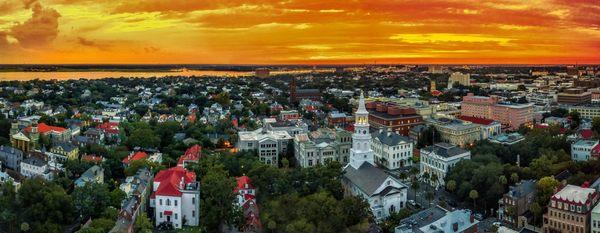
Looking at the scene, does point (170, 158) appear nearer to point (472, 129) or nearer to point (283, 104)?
point (472, 129)

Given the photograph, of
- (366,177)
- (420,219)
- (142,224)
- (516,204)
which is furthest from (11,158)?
(516,204)

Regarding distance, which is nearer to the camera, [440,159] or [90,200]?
[90,200]

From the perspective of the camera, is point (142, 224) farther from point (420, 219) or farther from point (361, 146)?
point (361, 146)

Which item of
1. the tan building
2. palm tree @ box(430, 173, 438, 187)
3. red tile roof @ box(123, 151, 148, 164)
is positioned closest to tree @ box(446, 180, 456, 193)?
palm tree @ box(430, 173, 438, 187)

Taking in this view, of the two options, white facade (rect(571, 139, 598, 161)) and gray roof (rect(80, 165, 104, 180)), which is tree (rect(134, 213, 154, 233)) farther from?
white facade (rect(571, 139, 598, 161))

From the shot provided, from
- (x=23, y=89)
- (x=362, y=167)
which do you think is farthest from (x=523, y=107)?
(x=23, y=89)

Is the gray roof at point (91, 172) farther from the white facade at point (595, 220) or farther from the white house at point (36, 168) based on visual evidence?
the white facade at point (595, 220)
